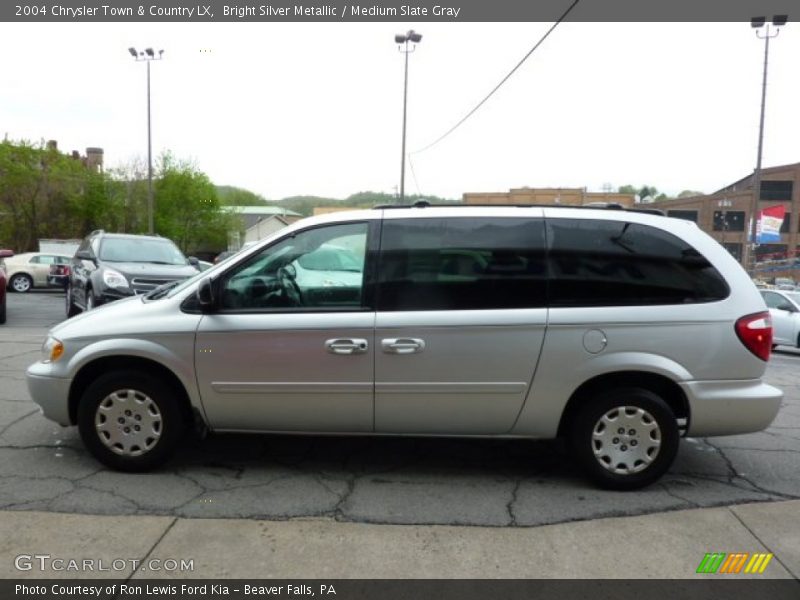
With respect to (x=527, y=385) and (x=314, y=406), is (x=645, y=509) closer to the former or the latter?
(x=527, y=385)

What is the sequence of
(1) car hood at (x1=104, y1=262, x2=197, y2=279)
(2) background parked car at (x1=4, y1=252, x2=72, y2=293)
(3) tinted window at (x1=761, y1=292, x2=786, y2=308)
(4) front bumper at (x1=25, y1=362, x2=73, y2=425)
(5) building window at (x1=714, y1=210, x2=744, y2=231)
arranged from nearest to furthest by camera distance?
(4) front bumper at (x1=25, y1=362, x2=73, y2=425) → (1) car hood at (x1=104, y1=262, x2=197, y2=279) → (3) tinted window at (x1=761, y1=292, x2=786, y2=308) → (2) background parked car at (x1=4, y1=252, x2=72, y2=293) → (5) building window at (x1=714, y1=210, x2=744, y2=231)

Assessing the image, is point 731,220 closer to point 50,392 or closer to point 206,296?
point 206,296

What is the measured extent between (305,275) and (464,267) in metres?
1.05

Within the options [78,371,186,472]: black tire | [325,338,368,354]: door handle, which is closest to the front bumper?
[78,371,186,472]: black tire

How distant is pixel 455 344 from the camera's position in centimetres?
365

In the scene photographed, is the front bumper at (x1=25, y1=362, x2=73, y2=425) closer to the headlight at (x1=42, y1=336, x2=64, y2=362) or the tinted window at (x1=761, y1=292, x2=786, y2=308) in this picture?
the headlight at (x1=42, y1=336, x2=64, y2=362)

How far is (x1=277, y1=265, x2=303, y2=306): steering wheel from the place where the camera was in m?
3.85

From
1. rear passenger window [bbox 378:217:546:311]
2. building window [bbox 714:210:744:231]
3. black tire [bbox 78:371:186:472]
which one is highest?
building window [bbox 714:210:744:231]

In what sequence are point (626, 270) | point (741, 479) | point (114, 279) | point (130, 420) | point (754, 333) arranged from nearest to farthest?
point (754, 333) < point (626, 270) < point (130, 420) < point (741, 479) < point (114, 279)

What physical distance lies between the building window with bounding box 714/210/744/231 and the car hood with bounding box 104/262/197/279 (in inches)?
2603

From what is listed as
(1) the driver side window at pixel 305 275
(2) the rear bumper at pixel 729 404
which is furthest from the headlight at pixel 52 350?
(2) the rear bumper at pixel 729 404

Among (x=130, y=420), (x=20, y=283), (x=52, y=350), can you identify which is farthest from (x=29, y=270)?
(x=130, y=420)

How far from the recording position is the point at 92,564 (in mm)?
2859

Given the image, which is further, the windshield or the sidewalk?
the windshield
